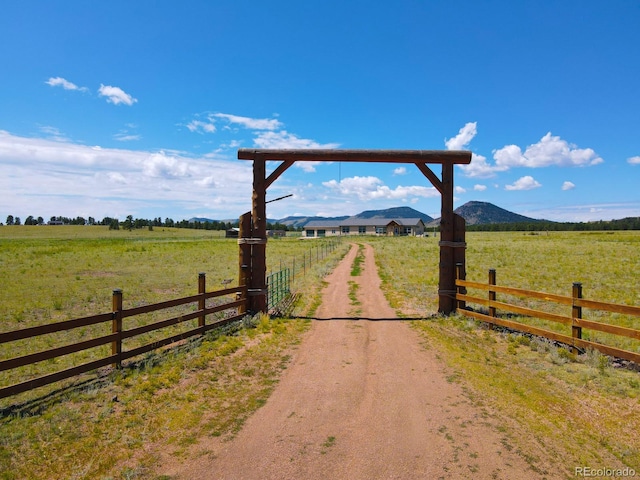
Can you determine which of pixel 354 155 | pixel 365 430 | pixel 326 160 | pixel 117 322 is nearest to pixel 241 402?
pixel 365 430

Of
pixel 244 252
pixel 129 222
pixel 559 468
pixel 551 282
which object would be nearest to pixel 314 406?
pixel 559 468

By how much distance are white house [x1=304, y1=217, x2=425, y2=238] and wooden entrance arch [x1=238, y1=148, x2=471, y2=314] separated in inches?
4094

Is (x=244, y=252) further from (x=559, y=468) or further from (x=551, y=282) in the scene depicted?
(x=551, y=282)

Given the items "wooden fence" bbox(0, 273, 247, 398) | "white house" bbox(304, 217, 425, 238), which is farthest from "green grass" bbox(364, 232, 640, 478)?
"white house" bbox(304, 217, 425, 238)

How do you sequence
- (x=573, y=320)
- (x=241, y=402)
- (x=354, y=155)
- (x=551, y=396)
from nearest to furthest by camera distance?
(x=241, y=402)
(x=551, y=396)
(x=573, y=320)
(x=354, y=155)

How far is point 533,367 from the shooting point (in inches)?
312

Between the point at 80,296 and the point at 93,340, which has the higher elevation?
the point at 93,340

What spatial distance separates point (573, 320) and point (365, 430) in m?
6.02

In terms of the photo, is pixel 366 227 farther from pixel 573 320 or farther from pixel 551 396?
pixel 551 396

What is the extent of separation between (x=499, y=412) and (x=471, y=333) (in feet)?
16.4

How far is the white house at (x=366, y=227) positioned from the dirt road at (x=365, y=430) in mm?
109794

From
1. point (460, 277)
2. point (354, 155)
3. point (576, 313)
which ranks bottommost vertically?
point (576, 313)

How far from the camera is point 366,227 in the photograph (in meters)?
126

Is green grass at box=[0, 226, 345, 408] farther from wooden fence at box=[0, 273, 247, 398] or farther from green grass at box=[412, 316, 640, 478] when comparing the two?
green grass at box=[412, 316, 640, 478]
